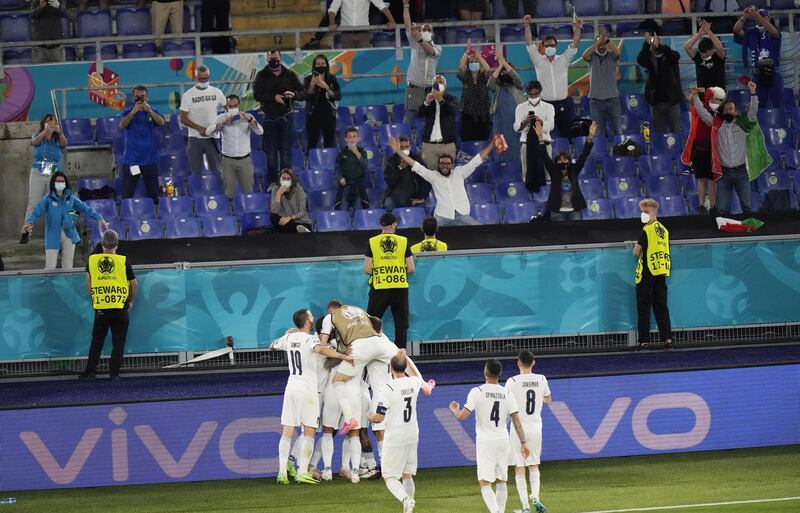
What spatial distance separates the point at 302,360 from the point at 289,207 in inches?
254

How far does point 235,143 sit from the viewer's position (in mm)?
23500

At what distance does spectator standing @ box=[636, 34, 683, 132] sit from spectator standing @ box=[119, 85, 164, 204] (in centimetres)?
906

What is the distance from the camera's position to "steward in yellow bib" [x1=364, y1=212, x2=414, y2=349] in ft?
61.3

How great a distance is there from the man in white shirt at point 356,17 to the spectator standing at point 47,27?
5.49 metres

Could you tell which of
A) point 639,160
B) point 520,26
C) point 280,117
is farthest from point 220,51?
point 639,160

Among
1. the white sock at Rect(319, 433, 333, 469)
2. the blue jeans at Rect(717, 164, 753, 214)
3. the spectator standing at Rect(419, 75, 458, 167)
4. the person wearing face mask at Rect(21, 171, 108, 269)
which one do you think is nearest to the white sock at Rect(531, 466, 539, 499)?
the white sock at Rect(319, 433, 333, 469)

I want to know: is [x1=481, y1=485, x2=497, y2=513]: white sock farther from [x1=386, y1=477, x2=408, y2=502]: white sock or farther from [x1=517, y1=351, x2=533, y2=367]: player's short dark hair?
[x1=517, y1=351, x2=533, y2=367]: player's short dark hair

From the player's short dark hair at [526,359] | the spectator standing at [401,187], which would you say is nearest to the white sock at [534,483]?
the player's short dark hair at [526,359]

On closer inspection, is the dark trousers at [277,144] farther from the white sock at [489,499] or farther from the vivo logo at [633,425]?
the white sock at [489,499]

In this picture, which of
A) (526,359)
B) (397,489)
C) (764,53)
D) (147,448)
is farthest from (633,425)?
(764,53)

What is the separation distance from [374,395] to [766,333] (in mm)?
7234

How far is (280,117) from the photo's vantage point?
23.5m

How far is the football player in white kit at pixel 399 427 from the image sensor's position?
13.7 metres

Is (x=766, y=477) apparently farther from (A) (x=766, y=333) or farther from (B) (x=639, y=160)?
(B) (x=639, y=160)
